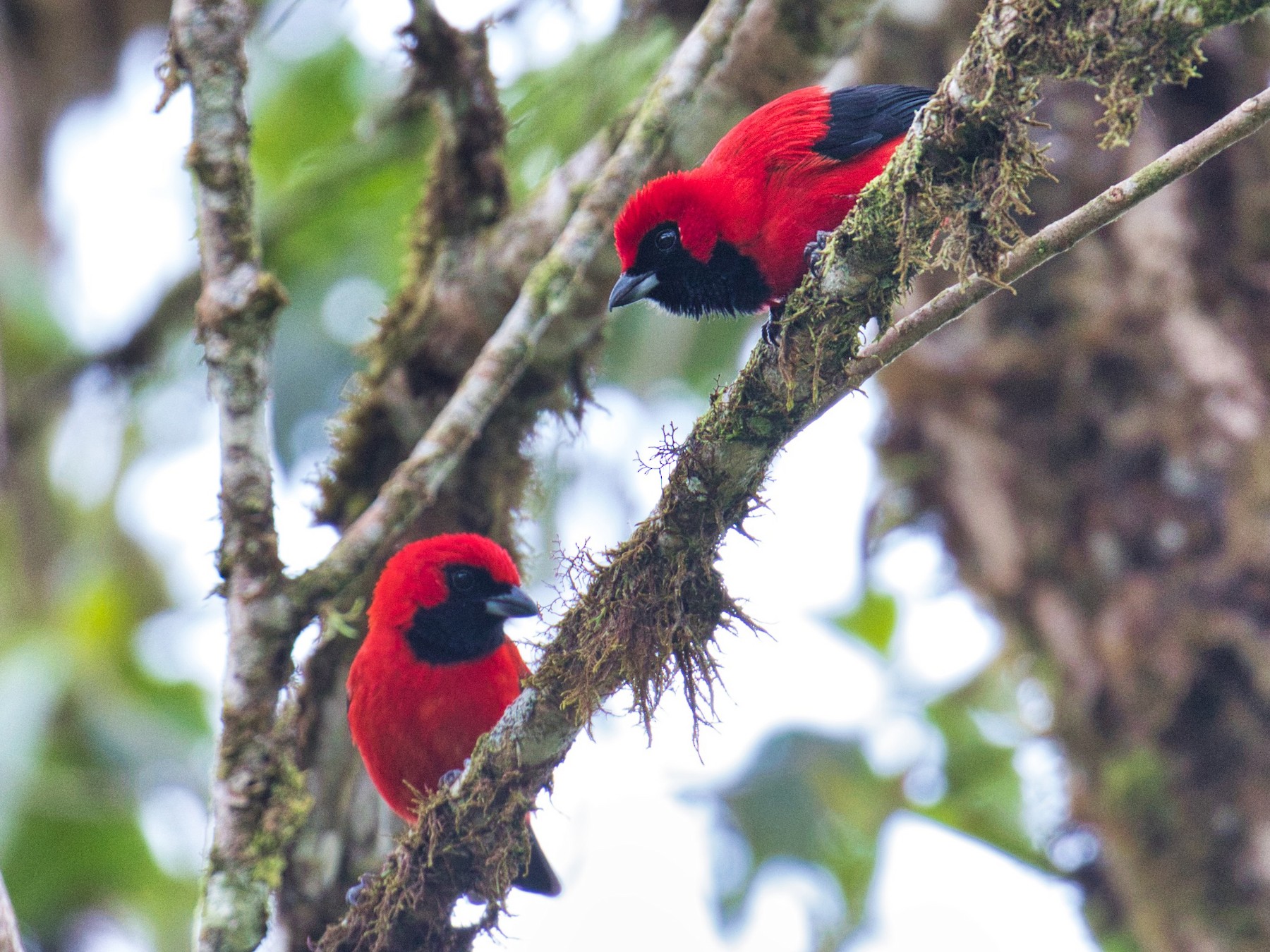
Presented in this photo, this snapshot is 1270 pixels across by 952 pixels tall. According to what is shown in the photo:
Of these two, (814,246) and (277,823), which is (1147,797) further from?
(277,823)

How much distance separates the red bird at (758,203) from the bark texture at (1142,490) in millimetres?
2513

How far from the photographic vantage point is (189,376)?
797cm

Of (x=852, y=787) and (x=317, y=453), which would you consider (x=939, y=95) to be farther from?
(x=852, y=787)

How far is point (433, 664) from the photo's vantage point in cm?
491

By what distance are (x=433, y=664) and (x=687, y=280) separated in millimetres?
1740

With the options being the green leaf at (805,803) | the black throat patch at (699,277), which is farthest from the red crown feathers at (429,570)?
the green leaf at (805,803)

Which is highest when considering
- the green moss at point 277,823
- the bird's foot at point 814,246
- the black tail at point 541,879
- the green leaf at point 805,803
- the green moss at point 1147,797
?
the bird's foot at point 814,246

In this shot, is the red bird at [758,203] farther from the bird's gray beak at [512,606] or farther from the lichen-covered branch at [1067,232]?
the lichen-covered branch at [1067,232]

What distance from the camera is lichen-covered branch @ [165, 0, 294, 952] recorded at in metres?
3.61

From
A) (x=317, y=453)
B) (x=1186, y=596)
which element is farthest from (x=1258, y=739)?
(x=317, y=453)

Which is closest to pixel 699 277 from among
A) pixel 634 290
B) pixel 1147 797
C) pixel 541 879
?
pixel 634 290

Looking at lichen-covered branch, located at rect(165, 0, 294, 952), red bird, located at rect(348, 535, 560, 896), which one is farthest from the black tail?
lichen-covered branch, located at rect(165, 0, 294, 952)

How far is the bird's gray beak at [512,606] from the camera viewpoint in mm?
4918

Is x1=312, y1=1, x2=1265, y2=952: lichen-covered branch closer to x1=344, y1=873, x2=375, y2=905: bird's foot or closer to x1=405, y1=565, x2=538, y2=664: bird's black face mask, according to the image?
x1=344, y1=873, x2=375, y2=905: bird's foot
